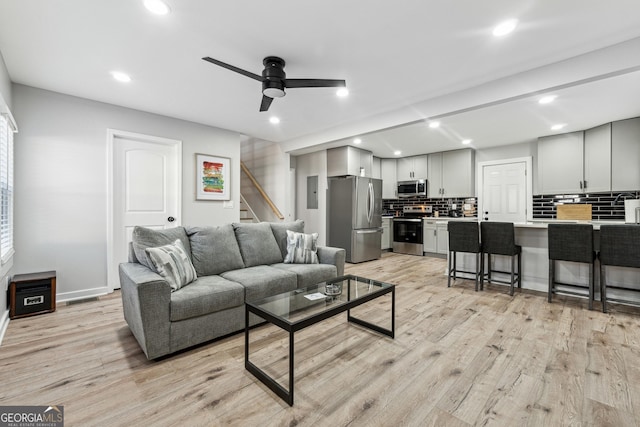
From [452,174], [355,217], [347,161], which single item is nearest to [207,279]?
[355,217]

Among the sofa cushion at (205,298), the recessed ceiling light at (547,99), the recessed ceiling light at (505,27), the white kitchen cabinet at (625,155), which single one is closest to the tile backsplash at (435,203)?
the white kitchen cabinet at (625,155)

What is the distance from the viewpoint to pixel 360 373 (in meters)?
1.83

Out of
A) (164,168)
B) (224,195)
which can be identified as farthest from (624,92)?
(164,168)

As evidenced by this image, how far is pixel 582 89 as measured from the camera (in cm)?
300

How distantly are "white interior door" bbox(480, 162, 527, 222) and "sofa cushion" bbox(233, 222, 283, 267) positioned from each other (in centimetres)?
472

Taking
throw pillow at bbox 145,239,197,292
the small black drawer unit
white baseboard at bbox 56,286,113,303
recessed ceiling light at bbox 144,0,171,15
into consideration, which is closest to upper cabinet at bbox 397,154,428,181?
throw pillow at bbox 145,239,197,292

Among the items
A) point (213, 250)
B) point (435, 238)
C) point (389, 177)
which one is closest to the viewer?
point (213, 250)

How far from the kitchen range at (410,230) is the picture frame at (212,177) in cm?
411

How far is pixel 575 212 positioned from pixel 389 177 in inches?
142

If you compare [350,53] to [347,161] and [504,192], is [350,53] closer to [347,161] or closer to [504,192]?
[347,161]

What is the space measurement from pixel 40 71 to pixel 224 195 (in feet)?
8.23

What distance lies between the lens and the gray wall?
121 inches

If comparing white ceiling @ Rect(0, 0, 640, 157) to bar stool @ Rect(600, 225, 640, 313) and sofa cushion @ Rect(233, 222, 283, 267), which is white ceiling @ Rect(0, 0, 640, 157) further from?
sofa cushion @ Rect(233, 222, 283, 267)

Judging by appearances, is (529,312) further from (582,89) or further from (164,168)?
(164,168)
